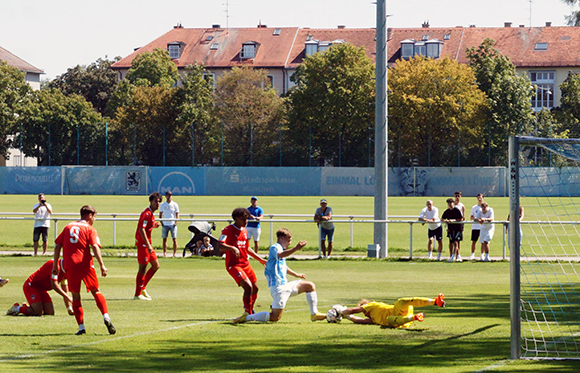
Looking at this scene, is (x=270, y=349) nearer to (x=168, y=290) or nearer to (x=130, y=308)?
(x=130, y=308)

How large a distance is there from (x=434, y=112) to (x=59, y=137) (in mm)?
31005

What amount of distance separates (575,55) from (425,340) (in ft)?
263

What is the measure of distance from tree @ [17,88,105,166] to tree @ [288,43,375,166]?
16435 millimetres

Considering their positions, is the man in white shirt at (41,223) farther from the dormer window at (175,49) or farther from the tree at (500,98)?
the dormer window at (175,49)

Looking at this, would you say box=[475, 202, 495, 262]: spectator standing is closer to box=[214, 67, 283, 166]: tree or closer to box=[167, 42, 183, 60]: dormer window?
box=[214, 67, 283, 166]: tree

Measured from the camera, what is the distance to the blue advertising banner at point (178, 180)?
191 ft

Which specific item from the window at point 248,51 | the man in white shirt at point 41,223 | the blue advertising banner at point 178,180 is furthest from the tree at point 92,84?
the man in white shirt at point 41,223

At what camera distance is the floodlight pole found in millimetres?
20453

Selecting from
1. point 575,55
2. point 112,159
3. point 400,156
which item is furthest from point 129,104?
point 575,55

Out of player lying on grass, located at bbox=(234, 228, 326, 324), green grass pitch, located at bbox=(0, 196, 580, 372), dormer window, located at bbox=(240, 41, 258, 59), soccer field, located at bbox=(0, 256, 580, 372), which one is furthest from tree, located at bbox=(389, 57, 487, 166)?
player lying on grass, located at bbox=(234, 228, 326, 324)

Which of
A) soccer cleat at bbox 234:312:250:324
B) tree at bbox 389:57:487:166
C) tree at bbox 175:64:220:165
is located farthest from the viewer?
tree at bbox 175:64:220:165

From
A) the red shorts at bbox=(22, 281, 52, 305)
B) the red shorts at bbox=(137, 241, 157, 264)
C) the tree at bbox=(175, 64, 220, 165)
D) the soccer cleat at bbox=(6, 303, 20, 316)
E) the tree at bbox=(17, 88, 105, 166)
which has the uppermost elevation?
the tree at bbox=(175, 64, 220, 165)

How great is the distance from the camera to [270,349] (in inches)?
332

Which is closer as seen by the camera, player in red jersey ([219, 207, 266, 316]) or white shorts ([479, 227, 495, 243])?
player in red jersey ([219, 207, 266, 316])
